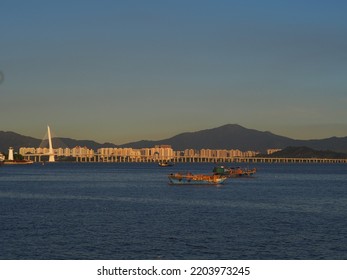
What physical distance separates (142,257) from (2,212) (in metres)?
30.9

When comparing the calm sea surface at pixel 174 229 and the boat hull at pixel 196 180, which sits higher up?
the boat hull at pixel 196 180

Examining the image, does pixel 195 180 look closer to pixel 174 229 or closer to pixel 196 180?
pixel 196 180

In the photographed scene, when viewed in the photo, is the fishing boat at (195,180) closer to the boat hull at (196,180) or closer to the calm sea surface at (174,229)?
the boat hull at (196,180)

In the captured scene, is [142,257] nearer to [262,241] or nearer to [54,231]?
[262,241]

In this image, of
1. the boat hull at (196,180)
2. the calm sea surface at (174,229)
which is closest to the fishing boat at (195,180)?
the boat hull at (196,180)

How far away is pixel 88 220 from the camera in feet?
179

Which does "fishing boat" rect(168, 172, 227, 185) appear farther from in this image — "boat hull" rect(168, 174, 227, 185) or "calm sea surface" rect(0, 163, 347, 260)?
"calm sea surface" rect(0, 163, 347, 260)

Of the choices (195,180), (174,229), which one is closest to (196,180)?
(195,180)

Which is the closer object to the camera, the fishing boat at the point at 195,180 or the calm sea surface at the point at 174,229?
the calm sea surface at the point at 174,229

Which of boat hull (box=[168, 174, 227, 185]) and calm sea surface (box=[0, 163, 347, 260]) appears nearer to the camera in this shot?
calm sea surface (box=[0, 163, 347, 260])

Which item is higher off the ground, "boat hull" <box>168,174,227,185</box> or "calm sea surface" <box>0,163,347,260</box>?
"boat hull" <box>168,174,227,185</box>

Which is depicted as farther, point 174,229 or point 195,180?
point 195,180

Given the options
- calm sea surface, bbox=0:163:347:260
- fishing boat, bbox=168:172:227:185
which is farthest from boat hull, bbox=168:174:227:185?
calm sea surface, bbox=0:163:347:260
